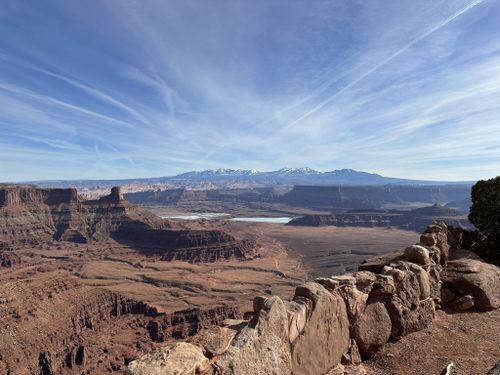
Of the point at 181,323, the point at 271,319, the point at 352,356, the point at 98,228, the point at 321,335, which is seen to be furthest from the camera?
the point at 98,228

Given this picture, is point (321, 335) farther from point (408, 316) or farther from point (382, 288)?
point (408, 316)

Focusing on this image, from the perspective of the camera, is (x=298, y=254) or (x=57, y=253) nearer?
(x=57, y=253)

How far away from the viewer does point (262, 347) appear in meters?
8.30

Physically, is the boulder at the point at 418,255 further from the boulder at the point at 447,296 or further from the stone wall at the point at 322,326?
the boulder at the point at 447,296

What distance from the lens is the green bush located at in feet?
75.6

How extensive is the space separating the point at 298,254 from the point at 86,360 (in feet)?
353

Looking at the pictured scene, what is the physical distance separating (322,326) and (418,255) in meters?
7.80

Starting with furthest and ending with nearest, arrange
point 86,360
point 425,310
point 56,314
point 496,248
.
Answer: point 56,314 → point 86,360 → point 496,248 → point 425,310

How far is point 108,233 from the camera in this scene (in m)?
153

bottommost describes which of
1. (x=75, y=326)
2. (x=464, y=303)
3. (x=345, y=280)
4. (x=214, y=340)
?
(x=75, y=326)

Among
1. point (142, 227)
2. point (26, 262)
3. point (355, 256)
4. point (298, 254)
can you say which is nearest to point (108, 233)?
point (142, 227)

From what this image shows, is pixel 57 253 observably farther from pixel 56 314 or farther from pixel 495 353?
pixel 495 353

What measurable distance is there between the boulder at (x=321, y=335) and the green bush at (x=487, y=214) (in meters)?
17.1

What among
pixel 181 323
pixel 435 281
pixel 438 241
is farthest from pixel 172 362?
pixel 181 323
